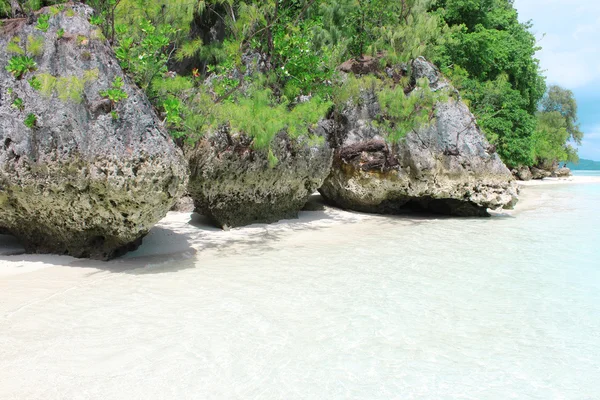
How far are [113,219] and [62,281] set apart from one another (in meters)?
0.83

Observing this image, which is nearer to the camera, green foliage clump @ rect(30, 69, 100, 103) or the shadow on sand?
green foliage clump @ rect(30, 69, 100, 103)

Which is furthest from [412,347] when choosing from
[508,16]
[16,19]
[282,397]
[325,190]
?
[508,16]

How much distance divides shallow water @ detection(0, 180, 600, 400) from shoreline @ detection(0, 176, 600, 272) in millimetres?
128

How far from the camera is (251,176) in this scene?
23.4 feet

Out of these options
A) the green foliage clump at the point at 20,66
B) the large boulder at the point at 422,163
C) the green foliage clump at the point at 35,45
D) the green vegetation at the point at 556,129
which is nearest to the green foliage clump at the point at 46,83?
the green foliage clump at the point at 20,66

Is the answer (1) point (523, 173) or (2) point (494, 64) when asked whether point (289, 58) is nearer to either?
(2) point (494, 64)

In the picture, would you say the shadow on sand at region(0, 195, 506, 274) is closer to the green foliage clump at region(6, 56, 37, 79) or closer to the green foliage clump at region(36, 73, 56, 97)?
the green foliage clump at region(36, 73, 56, 97)

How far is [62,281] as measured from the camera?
4.11 metres

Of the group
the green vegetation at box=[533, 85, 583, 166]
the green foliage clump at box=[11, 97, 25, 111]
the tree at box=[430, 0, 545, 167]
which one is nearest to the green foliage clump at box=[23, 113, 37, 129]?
the green foliage clump at box=[11, 97, 25, 111]

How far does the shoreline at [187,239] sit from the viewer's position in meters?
4.72

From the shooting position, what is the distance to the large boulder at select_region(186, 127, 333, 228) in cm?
669

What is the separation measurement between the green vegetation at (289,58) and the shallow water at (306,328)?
2.02m

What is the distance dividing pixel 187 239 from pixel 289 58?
12.5ft

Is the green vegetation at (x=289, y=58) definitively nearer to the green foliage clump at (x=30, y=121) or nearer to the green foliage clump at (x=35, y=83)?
the green foliage clump at (x=35, y=83)
